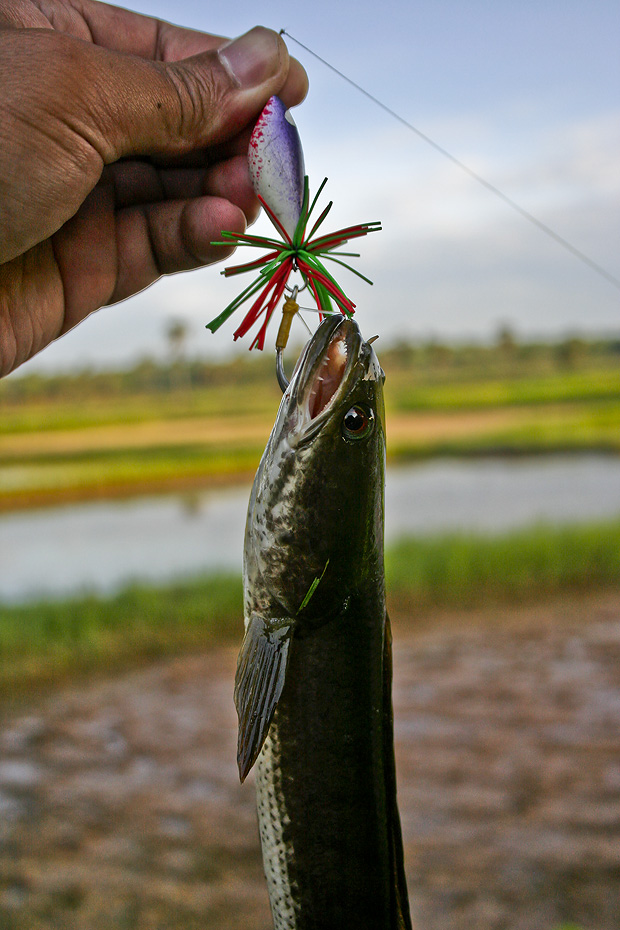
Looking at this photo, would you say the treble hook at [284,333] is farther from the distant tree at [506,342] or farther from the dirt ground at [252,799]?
the distant tree at [506,342]

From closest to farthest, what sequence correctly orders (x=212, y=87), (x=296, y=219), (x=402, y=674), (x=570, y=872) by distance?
(x=296, y=219) < (x=212, y=87) < (x=570, y=872) < (x=402, y=674)

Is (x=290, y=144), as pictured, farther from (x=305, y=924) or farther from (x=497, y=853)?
(x=497, y=853)

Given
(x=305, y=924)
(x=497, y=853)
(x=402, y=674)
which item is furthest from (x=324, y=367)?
(x=402, y=674)

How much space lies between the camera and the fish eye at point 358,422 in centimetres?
81

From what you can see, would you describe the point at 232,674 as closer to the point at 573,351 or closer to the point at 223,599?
the point at 223,599

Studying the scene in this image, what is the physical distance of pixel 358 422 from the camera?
0.82 metres

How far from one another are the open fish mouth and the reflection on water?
13.5ft

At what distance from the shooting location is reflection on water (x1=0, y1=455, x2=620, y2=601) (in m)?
5.27

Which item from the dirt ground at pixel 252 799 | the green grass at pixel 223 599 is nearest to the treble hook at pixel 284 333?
the dirt ground at pixel 252 799

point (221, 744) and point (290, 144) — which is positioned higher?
point (290, 144)

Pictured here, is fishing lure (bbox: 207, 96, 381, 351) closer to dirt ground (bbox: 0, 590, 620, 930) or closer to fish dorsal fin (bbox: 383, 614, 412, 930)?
Answer: fish dorsal fin (bbox: 383, 614, 412, 930)

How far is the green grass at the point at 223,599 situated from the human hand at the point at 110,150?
3.43m

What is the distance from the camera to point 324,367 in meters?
0.82

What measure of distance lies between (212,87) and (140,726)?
10.7ft
